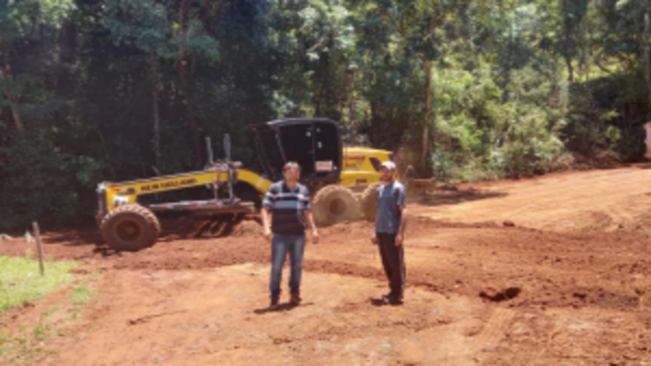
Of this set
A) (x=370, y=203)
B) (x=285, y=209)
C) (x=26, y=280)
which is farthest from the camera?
(x=370, y=203)

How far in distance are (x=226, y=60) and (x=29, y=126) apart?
217 inches

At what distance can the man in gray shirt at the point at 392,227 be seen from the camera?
274 inches

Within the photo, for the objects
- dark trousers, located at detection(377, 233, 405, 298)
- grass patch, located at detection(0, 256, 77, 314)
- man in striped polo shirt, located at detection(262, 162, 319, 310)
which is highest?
man in striped polo shirt, located at detection(262, 162, 319, 310)

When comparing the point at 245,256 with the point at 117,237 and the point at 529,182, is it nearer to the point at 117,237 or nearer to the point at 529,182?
the point at 117,237

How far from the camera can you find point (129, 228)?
11.8 m

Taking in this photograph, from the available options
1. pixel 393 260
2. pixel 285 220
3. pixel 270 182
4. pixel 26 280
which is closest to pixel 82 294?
pixel 26 280

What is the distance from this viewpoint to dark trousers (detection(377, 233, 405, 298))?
7059mm

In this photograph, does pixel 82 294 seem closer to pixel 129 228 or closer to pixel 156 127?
pixel 129 228

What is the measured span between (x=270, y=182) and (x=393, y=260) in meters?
6.53

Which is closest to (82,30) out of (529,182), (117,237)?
(117,237)

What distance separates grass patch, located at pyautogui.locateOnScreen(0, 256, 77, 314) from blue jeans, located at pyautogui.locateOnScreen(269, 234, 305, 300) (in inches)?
134

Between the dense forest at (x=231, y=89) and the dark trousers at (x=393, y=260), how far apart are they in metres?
6.77

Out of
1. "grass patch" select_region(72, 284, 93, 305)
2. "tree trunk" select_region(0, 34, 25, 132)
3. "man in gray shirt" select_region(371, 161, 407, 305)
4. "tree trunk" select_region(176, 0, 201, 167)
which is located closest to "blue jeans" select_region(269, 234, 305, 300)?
"man in gray shirt" select_region(371, 161, 407, 305)

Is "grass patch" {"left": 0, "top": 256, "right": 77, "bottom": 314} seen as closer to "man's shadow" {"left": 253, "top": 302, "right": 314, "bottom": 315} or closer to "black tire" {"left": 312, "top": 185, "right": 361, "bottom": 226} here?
"man's shadow" {"left": 253, "top": 302, "right": 314, "bottom": 315}
